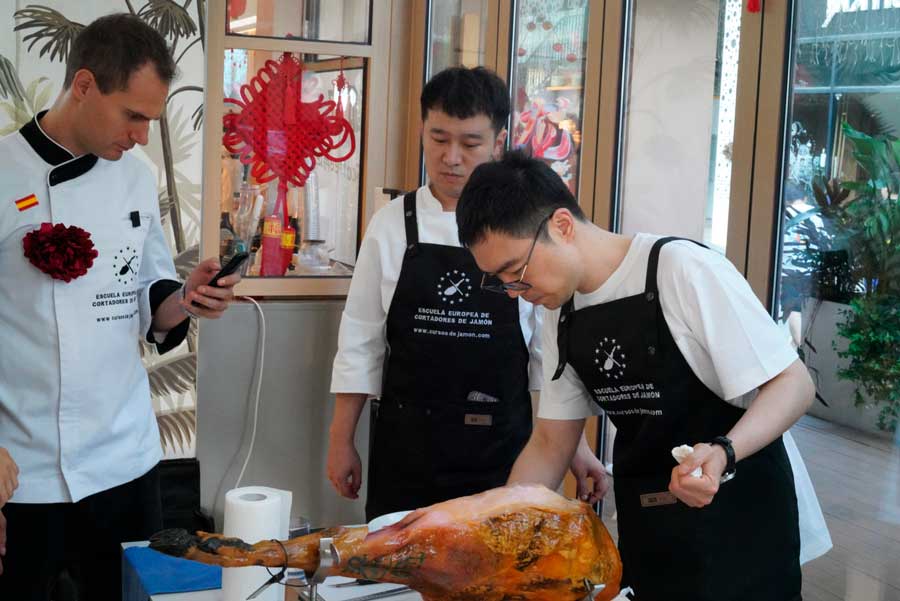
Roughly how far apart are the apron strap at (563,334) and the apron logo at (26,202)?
1121 millimetres

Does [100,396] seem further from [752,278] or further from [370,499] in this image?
[752,278]

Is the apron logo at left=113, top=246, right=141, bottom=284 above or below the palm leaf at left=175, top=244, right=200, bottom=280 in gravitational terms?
above

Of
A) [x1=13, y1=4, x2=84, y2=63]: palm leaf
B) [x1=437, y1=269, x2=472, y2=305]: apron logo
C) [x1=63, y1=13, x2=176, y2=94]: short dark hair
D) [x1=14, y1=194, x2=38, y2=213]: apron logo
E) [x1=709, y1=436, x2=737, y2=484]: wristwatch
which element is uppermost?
[x1=13, y1=4, x2=84, y2=63]: palm leaf

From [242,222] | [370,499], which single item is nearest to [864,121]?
[370,499]

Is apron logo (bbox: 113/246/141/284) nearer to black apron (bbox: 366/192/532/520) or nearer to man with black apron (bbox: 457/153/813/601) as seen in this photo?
black apron (bbox: 366/192/532/520)

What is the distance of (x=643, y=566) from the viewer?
178 centimetres

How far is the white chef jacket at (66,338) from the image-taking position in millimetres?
2066

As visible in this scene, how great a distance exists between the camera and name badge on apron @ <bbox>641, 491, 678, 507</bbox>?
1.73m

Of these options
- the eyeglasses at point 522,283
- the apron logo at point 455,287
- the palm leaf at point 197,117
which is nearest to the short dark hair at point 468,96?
the apron logo at point 455,287

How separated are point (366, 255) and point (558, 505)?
1.03 metres

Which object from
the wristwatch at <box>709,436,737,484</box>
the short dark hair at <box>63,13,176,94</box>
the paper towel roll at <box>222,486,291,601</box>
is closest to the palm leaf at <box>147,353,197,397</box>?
the short dark hair at <box>63,13,176,94</box>

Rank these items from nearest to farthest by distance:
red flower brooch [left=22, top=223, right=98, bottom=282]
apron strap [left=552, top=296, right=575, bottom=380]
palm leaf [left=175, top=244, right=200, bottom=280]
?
apron strap [left=552, top=296, right=575, bottom=380], red flower brooch [left=22, top=223, right=98, bottom=282], palm leaf [left=175, top=244, right=200, bottom=280]

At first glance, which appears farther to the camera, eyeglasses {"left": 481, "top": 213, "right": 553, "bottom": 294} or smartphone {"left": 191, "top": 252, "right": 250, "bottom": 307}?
smartphone {"left": 191, "top": 252, "right": 250, "bottom": 307}

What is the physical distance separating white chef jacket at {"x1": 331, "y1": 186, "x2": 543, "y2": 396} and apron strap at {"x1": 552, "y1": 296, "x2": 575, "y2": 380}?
1.59 ft
